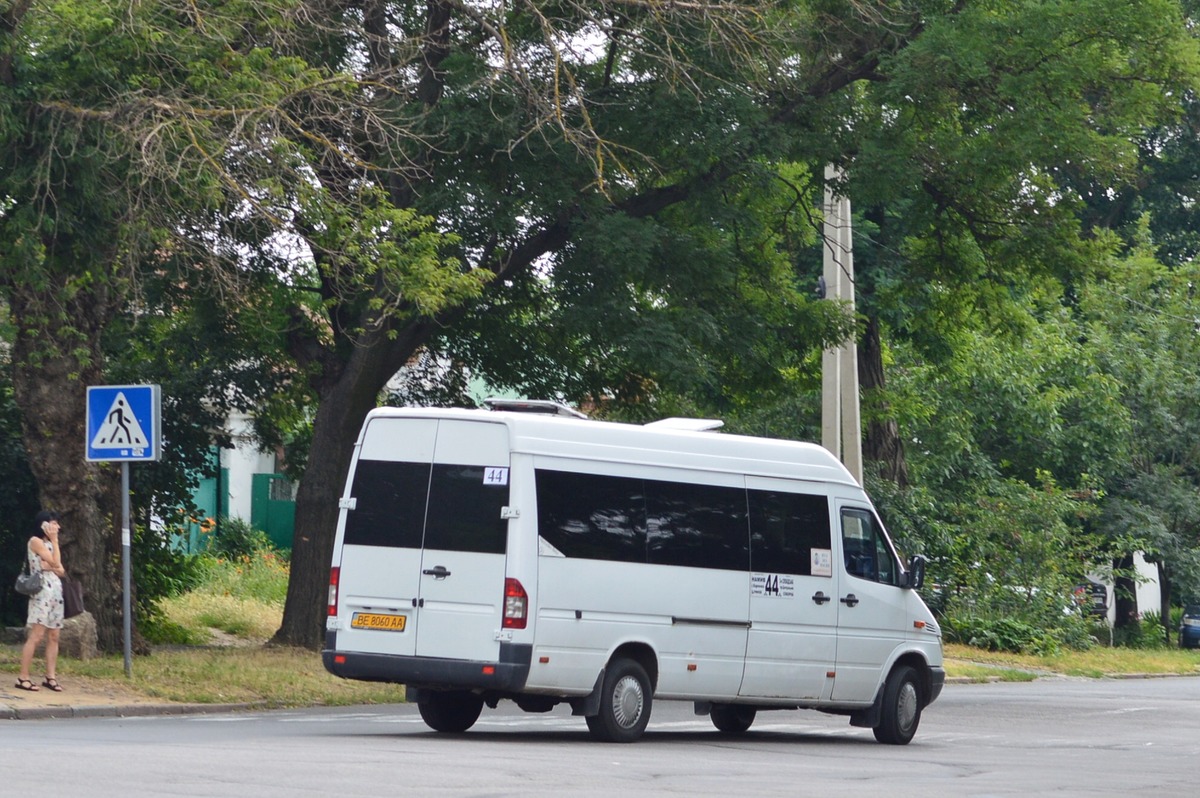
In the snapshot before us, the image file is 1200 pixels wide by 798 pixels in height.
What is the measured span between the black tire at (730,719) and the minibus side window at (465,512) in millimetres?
3865

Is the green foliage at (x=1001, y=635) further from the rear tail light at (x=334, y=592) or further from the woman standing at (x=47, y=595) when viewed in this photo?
the rear tail light at (x=334, y=592)

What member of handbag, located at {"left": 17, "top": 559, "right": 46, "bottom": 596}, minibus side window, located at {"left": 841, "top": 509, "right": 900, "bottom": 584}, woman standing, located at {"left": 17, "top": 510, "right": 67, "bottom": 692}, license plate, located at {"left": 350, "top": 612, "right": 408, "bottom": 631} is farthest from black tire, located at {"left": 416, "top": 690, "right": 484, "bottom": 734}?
handbag, located at {"left": 17, "top": 559, "right": 46, "bottom": 596}

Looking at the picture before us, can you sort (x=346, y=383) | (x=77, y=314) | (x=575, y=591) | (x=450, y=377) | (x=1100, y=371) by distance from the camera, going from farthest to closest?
(x=1100, y=371)
(x=450, y=377)
(x=346, y=383)
(x=77, y=314)
(x=575, y=591)

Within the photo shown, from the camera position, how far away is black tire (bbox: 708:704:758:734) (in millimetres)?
15961

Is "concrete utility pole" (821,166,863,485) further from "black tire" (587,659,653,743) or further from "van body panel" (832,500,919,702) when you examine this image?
"black tire" (587,659,653,743)

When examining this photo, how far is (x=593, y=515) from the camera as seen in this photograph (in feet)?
44.4

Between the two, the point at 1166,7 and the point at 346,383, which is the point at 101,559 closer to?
the point at 346,383

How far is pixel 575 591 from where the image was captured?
13227 millimetres

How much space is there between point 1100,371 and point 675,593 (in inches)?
1161

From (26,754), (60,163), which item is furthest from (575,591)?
(60,163)

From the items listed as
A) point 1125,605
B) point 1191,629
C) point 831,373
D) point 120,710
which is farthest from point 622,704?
point 1125,605

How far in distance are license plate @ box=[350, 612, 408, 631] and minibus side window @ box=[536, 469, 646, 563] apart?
1249 mm

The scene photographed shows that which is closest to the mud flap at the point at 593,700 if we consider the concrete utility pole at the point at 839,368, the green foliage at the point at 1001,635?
the concrete utility pole at the point at 839,368

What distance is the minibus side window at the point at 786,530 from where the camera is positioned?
1477 centimetres
